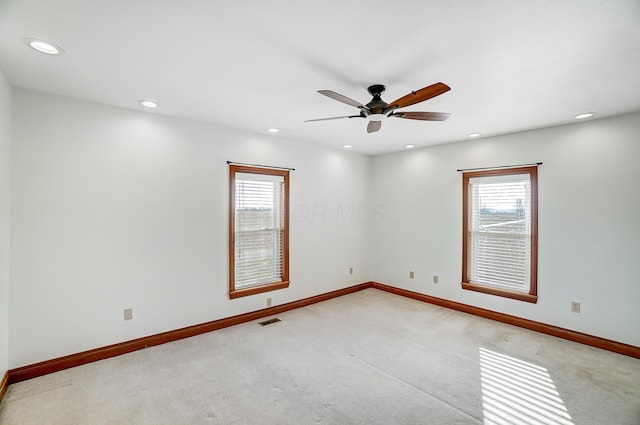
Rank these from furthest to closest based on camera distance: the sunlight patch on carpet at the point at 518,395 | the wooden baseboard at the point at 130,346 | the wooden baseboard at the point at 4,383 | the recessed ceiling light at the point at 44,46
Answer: the wooden baseboard at the point at 130,346
the wooden baseboard at the point at 4,383
the sunlight patch on carpet at the point at 518,395
the recessed ceiling light at the point at 44,46

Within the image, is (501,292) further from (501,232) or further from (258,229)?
(258,229)

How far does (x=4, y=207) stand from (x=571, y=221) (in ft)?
18.9

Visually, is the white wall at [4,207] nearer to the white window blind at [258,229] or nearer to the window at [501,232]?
the white window blind at [258,229]

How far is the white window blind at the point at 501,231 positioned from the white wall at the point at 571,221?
0.18 meters

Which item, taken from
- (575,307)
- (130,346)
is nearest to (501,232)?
(575,307)

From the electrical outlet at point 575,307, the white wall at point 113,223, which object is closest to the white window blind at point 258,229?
the white wall at point 113,223

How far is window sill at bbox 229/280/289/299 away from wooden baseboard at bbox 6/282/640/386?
0.27m

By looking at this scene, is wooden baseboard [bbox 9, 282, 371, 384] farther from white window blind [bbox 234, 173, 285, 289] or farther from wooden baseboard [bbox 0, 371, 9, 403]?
white window blind [bbox 234, 173, 285, 289]

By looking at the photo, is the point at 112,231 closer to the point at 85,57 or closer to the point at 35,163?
the point at 35,163

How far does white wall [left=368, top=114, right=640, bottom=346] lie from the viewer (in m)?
3.16

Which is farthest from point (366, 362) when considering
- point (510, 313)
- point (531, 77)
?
point (531, 77)

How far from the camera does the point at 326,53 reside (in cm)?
200

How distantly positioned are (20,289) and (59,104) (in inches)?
67.9

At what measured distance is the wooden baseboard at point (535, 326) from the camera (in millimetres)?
Answer: 3131
